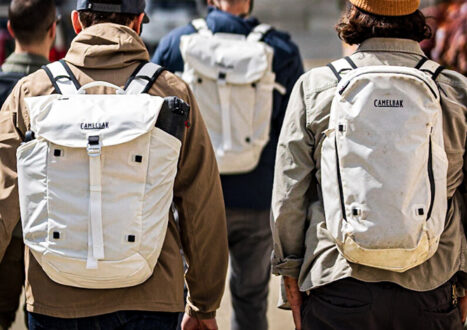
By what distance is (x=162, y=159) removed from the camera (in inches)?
116

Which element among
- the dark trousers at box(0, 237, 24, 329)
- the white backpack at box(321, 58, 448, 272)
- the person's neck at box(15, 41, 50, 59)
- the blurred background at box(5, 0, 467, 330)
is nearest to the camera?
the white backpack at box(321, 58, 448, 272)

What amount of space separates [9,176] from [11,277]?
3.12 ft

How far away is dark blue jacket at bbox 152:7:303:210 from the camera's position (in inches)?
187

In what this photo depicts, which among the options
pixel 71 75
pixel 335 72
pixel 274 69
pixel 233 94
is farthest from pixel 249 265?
pixel 71 75

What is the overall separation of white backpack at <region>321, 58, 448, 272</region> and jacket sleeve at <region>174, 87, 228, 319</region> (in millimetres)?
493

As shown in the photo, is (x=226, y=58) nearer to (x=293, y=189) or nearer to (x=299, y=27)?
(x=293, y=189)

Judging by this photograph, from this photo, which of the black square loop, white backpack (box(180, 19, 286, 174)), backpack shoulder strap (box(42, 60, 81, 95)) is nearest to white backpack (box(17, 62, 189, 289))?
the black square loop

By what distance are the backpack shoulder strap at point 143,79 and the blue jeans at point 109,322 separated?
32.6 inches

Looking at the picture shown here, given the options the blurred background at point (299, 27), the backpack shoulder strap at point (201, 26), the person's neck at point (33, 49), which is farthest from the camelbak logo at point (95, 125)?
the blurred background at point (299, 27)

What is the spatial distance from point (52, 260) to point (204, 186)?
0.66 m

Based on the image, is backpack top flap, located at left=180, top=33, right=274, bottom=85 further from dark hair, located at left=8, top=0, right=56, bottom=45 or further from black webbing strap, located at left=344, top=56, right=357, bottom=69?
black webbing strap, located at left=344, top=56, right=357, bottom=69

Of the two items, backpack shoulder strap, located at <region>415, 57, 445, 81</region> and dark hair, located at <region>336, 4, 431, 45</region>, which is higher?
dark hair, located at <region>336, 4, 431, 45</region>

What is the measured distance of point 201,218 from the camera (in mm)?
3230

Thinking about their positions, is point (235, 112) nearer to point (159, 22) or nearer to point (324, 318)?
point (324, 318)
